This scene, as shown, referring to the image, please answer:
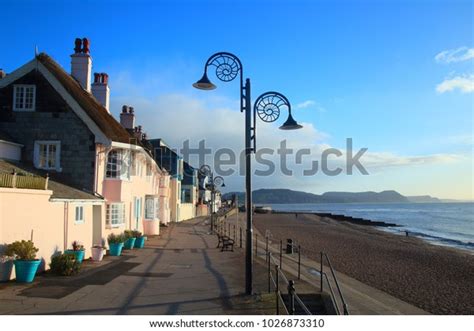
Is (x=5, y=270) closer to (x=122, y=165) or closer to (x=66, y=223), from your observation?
(x=66, y=223)

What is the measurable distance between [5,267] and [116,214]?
9.49 m

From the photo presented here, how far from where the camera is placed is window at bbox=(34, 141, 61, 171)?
19.1m

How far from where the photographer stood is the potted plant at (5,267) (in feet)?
37.1

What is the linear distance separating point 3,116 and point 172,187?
1128 inches

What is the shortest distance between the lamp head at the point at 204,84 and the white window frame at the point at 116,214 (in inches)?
450

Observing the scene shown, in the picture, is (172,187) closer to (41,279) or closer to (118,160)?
(118,160)

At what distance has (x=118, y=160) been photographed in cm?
2083

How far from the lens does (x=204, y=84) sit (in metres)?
10.8

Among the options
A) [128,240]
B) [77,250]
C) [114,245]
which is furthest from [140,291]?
[128,240]

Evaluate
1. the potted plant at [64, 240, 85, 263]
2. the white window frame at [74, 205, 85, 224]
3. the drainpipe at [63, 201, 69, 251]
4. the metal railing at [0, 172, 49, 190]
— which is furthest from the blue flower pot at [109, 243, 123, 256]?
the metal railing at [0, 172, 49, 190]

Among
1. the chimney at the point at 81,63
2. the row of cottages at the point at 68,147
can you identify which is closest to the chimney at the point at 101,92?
the chimney at the point at 81,63

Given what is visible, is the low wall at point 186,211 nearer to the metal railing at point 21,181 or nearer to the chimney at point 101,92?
the chimney at point 101,92

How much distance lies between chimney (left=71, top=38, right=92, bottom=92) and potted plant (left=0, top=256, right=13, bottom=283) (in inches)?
590
